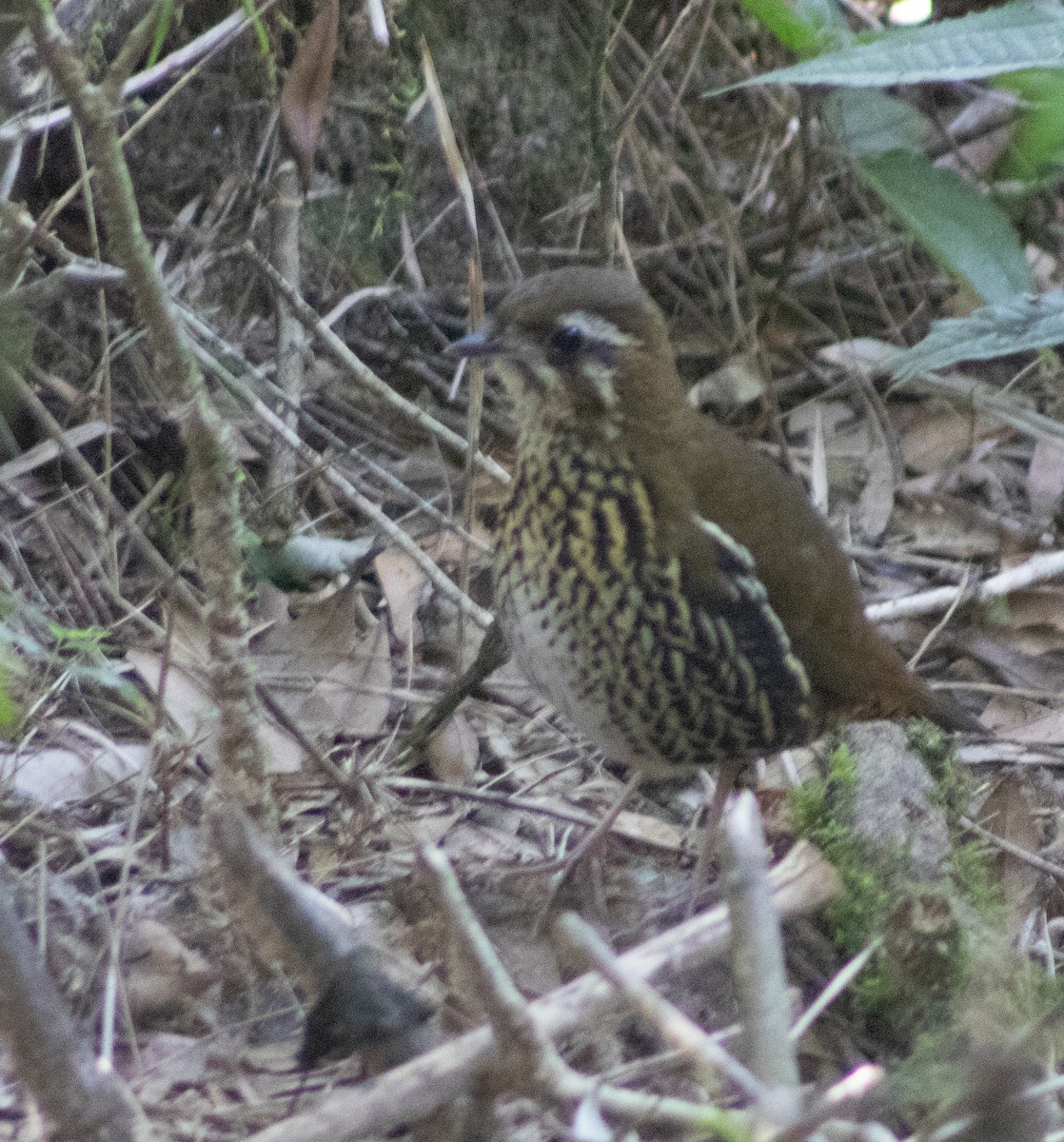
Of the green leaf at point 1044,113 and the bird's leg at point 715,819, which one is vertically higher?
the green leaf at point 1044,113

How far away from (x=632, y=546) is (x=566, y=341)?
369mm

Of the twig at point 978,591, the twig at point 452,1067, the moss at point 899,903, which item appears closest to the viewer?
the twig at point 452,1067

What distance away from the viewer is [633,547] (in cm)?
256

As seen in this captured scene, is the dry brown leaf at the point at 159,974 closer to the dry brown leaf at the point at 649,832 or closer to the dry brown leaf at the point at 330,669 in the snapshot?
the dry brown leaf at the point at 330,669

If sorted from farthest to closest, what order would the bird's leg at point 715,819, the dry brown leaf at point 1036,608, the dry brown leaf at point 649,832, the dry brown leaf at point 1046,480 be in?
the dry brown leaf at point 1046,480 → the dry brown leaf at point 1036,608 → the dry brown leaf at point 649,832 → the bird's leg at point 715,819

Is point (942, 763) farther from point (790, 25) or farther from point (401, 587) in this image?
point (790, 25)

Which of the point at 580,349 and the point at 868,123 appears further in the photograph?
the point at 868,123

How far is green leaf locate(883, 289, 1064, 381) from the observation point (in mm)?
2963

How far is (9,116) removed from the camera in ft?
9.85

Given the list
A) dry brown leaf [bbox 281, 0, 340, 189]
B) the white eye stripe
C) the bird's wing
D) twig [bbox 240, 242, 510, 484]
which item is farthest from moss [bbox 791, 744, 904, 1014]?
dry brown leaf [bbox 281, 0, 340, 189]

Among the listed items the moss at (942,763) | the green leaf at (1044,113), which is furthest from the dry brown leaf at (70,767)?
the green leaf at (1044,113)

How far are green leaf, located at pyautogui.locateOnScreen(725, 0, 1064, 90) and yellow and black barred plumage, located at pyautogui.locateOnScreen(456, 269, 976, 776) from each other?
60 cm

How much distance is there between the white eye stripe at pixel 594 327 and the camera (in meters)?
2.56

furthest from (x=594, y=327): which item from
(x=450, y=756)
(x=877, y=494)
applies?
(x=877, y=494)
